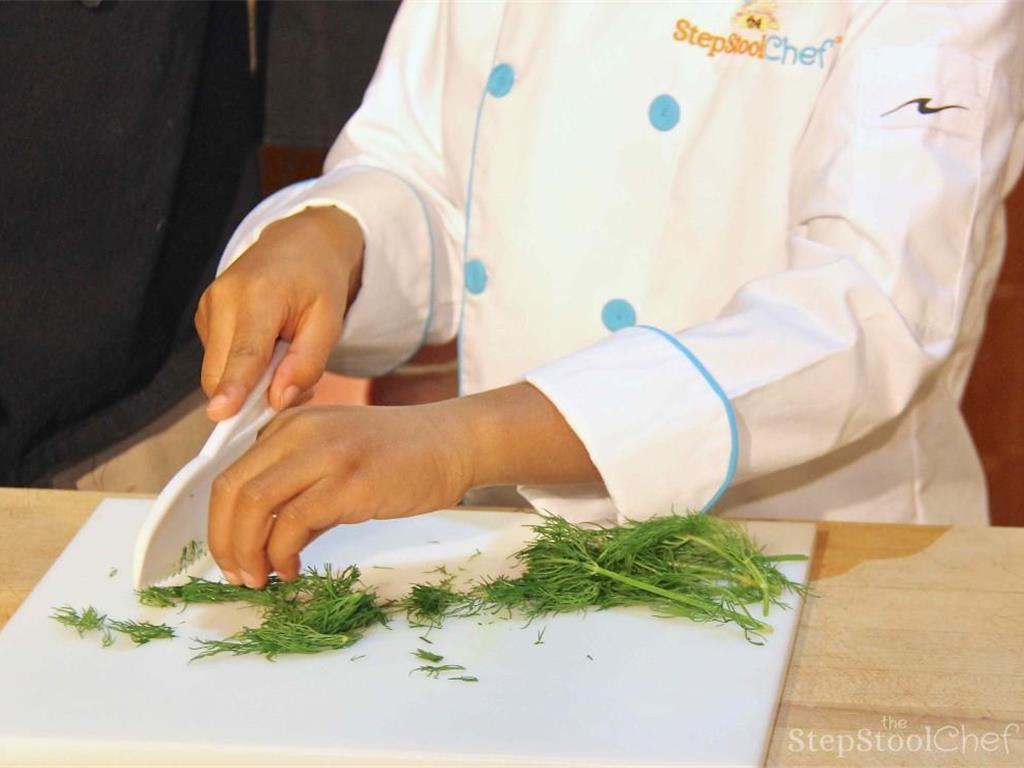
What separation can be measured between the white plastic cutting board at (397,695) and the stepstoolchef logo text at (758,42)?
0.37m

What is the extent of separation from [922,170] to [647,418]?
242mm

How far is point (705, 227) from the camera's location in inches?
39.7

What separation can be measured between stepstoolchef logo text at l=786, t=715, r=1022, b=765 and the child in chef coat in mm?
188

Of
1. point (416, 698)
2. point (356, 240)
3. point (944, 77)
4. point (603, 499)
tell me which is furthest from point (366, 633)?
point (944, 77)

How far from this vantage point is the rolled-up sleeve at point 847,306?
0.83 metres

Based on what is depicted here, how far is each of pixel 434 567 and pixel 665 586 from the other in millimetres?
147

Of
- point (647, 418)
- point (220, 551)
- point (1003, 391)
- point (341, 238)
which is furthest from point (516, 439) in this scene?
point (1003, 391)

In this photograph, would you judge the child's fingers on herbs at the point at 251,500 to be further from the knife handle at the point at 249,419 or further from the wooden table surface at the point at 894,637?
the wooden table surface at the point at 894,637

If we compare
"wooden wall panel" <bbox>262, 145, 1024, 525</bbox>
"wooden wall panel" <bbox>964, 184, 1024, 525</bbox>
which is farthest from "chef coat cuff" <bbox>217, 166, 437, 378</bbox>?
"wooden wall panel" <bbox>964, 184, 1024, 525</bbox>

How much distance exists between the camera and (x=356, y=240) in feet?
3.45

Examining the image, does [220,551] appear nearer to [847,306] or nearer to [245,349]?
[245,349]

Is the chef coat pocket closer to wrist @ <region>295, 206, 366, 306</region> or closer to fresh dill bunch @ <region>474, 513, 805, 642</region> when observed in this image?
fresh dill bunch @ <region>474, 513, 805, 642</region>

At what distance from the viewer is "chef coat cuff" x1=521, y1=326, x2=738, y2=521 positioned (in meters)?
0.82

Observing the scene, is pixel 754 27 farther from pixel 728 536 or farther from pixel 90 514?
pixel 90 514
